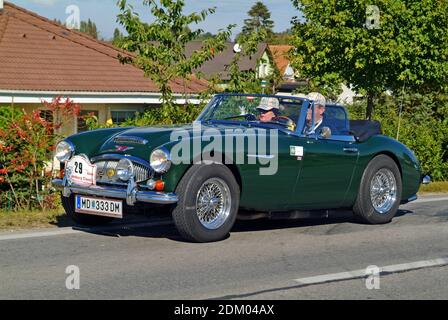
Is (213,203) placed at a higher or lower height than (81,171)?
lower

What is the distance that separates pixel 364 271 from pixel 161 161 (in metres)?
2.17

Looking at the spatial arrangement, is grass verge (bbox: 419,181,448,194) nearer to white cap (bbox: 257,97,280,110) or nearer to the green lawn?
white cap (bbox: 257,97,280,110)

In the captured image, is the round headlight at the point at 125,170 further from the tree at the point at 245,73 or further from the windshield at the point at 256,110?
the tree at the point at 245,73

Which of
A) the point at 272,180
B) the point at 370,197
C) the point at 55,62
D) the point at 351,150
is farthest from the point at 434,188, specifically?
the point at 55,62

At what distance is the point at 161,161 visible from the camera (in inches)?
305

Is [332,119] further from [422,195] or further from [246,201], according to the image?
[422,195]

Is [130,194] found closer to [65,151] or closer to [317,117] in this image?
[65,151]

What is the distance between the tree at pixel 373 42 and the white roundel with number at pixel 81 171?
9501 mm

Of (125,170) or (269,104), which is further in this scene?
(269,104)

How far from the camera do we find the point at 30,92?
63.3 ft

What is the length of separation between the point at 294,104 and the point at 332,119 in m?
0.65

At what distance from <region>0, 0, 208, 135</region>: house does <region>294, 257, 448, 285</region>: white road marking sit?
464 inches

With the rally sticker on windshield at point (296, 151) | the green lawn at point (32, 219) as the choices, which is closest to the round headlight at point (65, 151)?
the green lawn at point (32, 219)

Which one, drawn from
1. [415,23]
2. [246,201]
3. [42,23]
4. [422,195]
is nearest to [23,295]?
[246,201]
